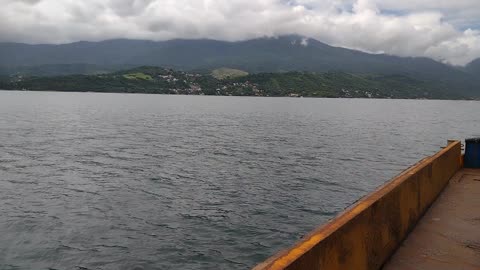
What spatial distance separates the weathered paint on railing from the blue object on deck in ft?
22.5

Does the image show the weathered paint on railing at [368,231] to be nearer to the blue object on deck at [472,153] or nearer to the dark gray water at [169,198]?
the dark gray water at [169,198]

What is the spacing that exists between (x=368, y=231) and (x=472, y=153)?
1276cm

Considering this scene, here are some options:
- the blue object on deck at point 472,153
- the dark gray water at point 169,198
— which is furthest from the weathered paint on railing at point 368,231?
the blue object on deck at point 472,153

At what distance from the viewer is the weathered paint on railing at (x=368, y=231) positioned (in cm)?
496

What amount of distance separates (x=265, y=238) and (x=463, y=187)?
23.7ft

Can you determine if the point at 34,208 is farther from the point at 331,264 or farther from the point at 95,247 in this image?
the point at 331,264

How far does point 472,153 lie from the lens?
1712 centimetres

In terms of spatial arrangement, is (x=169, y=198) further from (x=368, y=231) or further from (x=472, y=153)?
(x=368, y=231)

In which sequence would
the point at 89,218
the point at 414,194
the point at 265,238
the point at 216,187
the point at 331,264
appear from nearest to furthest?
→ the point at 331,264 < the point at 414,194 < the point at 265,238 < the point at 89,218 < the point at 216,187

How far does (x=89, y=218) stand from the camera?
18109 mm

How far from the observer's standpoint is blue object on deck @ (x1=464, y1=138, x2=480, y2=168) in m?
17.0

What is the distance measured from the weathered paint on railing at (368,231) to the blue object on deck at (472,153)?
6.86m

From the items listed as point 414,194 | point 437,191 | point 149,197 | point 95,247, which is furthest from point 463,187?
point 149,197

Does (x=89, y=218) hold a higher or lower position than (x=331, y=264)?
lower
